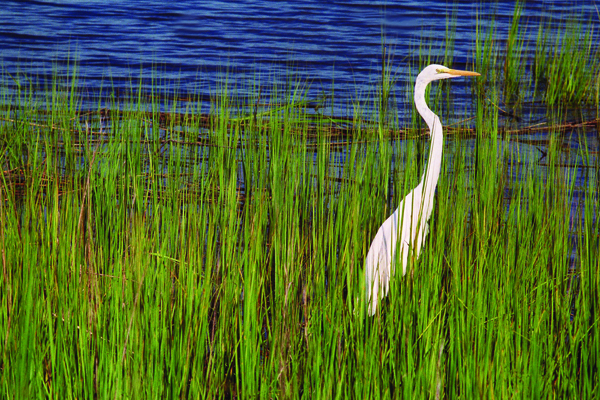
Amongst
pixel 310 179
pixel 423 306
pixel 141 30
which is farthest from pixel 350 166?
pixel 141 30

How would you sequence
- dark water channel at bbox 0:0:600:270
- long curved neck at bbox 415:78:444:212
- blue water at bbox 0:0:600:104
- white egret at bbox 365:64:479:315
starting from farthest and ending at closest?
1. blue water at bbox 0:0:600:104
2. dark water channel at bbox 0:0:600:270
3. long curved neck at bbox 415:78:444:212
4. white egret at bbox 365:64:479:315

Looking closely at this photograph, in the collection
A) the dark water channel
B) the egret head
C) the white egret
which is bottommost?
the white egret

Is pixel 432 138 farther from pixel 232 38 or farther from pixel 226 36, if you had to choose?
pixel 226 36

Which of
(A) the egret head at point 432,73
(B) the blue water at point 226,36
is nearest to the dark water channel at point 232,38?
(B) the blue water at point 226,36

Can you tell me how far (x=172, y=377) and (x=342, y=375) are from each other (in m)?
0.40

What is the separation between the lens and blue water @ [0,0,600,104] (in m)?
6.85

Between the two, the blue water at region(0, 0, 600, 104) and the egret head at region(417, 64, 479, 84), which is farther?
the blue water at region(0, 0, 600, 104)

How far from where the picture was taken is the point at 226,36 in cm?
850

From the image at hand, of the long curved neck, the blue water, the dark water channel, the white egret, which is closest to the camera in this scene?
the white egret

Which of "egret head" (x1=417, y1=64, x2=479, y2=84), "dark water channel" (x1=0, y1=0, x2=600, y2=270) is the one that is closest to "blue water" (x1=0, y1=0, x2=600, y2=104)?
"dark water channel" (x1=0, y1=0, x2=600, y2=270)

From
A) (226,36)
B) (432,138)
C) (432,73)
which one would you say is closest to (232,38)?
(226,36)

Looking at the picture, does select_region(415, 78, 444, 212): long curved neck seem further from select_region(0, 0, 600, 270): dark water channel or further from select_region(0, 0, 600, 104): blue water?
select_region(0, 0, 600, 104): blue water

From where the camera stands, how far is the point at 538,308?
184 cm

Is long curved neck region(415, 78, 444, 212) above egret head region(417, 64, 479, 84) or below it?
below
